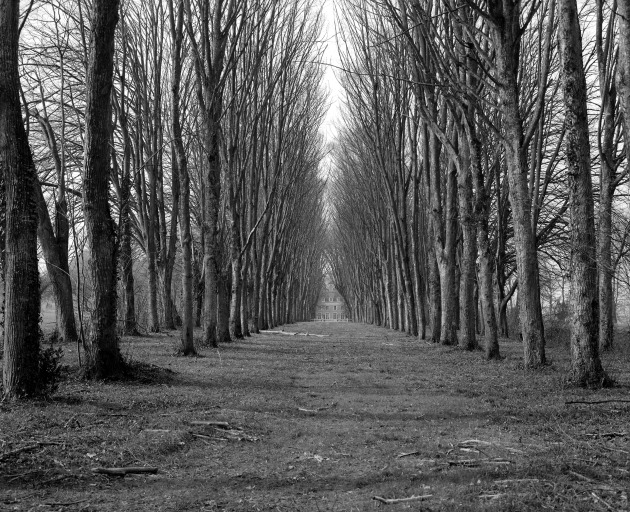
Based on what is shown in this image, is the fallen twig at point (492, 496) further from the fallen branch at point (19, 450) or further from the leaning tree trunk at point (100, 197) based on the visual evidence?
the leaning tree trunk at point (100, 197)

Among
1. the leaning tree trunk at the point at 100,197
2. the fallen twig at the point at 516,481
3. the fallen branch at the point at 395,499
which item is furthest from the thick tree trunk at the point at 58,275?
the fallen twig at the point at 516,481

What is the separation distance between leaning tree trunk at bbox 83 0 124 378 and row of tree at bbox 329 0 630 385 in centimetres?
512

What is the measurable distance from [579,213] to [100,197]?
7.03 m

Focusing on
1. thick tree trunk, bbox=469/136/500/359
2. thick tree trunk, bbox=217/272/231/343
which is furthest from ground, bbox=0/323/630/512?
thick tree trunk, bbox=217/272/231/343

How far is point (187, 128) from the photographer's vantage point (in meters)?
21.7

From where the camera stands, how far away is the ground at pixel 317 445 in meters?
4.06

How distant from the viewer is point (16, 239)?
6910 mm

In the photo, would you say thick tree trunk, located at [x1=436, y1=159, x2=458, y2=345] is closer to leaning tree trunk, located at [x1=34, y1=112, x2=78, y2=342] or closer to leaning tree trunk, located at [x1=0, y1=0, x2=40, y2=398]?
leaning tree trunk, located at [x1=34, y1=112, x2=78, y2=342]

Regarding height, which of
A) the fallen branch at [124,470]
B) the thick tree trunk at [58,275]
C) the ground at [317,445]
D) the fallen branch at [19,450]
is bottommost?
the ground at [317,445]

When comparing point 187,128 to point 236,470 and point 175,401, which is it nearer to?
point 175,401

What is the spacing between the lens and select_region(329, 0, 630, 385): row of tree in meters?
8.31

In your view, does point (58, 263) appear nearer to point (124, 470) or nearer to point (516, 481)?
point (124, 470)

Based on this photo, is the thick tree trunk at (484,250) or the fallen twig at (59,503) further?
the thick tree trunk at (484,250)

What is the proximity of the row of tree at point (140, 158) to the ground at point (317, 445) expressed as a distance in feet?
4.97
